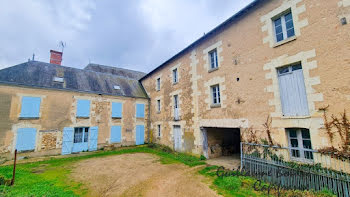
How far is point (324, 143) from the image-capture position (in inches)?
155

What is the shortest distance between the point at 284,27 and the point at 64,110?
12.1m

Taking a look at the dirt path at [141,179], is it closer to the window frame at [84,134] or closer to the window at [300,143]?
the window at [300,143]

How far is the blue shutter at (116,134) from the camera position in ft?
36.2

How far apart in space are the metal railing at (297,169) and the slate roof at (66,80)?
9.96 metres

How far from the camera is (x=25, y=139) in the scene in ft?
27.1

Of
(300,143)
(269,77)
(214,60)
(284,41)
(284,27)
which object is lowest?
(300,143)

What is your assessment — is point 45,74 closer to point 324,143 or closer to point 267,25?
point 267,25

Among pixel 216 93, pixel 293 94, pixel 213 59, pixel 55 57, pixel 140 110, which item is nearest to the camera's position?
pixel 293 94

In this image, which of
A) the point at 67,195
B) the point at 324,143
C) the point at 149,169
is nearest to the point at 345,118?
the point at 324,143

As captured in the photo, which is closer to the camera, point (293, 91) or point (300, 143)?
point (300, 143)

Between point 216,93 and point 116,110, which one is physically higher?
point 216,93

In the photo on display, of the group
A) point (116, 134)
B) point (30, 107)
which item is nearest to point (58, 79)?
point (30, 107)

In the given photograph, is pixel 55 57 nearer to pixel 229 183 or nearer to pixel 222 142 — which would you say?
pixel 222 142

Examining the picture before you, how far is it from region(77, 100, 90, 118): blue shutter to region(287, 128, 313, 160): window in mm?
11091
